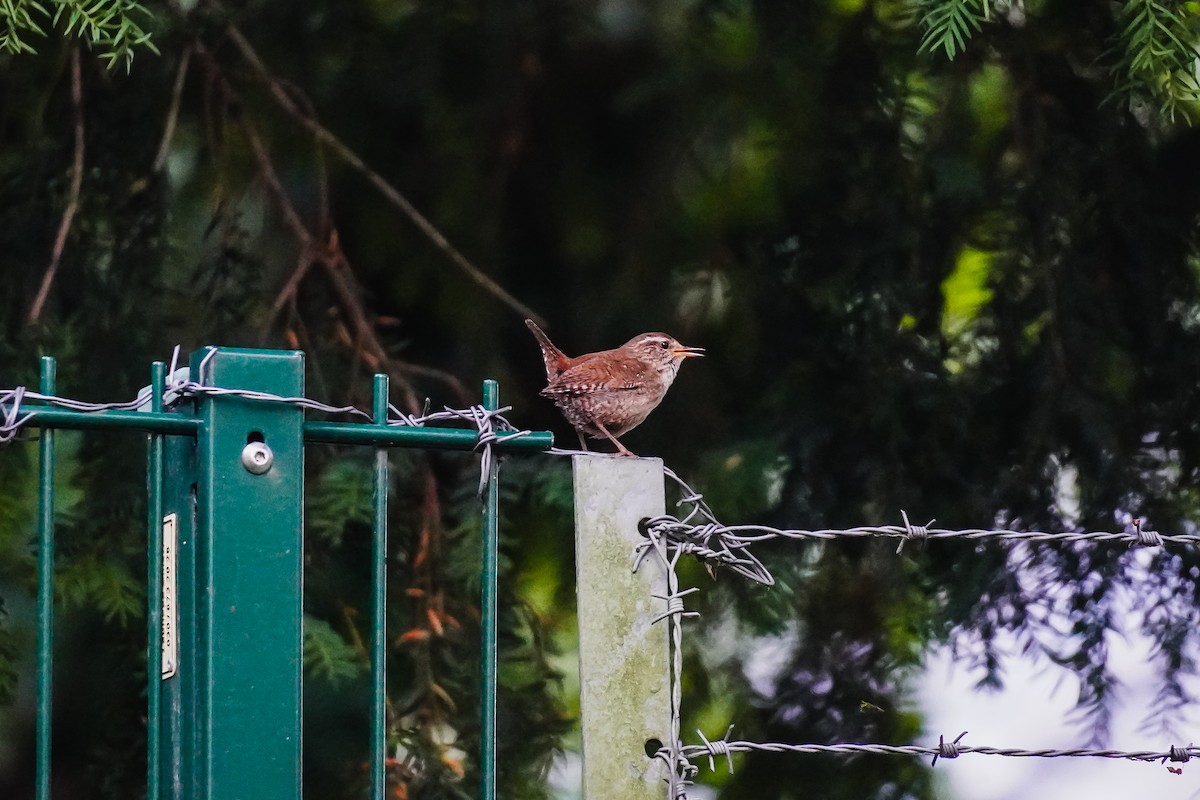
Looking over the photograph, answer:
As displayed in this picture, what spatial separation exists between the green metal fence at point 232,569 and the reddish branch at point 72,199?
1226 millimetres

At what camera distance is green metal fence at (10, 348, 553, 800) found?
149 centimetres

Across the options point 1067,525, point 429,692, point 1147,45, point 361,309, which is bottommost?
point 429,692

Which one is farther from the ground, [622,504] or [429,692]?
[622,504]

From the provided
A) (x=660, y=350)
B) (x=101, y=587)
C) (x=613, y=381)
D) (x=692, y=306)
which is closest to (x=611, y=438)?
(x=613, y=381)

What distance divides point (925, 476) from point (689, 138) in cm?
83

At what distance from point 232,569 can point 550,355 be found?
166cm

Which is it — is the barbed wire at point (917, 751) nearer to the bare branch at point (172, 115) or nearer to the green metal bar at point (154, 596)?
the green metal bar at point (154, 596)

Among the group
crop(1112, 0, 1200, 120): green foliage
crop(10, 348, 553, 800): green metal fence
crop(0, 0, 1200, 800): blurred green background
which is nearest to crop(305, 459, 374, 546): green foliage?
crop(0, 0, 1200, 800): blurred green background

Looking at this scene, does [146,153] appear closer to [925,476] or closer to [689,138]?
[689,138]

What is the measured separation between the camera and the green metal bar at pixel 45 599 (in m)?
1.42

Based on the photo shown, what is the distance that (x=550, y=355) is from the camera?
10.3 ft

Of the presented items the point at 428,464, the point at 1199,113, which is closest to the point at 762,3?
the point at 1199,113

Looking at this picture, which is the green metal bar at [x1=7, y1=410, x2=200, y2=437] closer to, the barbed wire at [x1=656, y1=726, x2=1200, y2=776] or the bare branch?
the barbed wire at [x1=656, y1=726, x2=1200, y2=776]

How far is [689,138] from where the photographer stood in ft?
9.96
